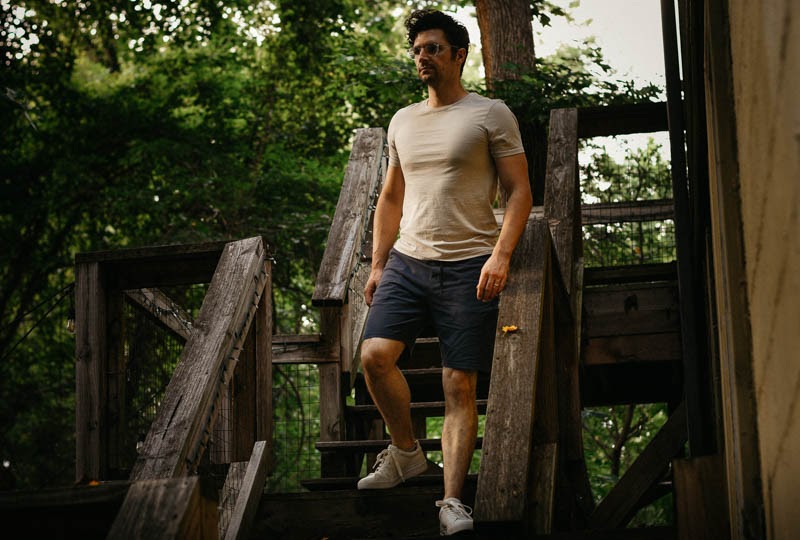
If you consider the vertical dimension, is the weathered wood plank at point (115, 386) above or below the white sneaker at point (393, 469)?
above

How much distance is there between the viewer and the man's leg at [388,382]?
12.7ft

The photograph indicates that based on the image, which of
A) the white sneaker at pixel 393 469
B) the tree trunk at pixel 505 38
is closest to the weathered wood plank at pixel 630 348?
the white sneaker at pixel 393 469

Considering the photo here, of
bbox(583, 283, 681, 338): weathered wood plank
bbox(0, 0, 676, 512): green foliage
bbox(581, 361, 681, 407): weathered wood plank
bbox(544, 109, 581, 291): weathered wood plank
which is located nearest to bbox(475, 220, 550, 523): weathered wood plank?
bbox(544, 109, 581, 291): weathered wood plank

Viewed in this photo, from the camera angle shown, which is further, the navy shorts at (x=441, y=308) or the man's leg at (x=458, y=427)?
the navy shorts at (x=441, y=308)

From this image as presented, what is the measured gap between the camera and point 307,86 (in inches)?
639

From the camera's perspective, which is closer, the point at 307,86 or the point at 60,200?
the point at 60,200

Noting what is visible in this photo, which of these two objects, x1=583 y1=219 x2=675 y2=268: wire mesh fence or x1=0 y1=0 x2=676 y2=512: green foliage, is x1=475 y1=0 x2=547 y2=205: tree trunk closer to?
Answer: x1=583 y1=219 x2=675 y2=268: wire mesh fence

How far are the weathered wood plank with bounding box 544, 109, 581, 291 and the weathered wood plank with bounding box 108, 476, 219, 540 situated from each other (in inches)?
128

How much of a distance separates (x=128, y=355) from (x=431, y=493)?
1.57 metres

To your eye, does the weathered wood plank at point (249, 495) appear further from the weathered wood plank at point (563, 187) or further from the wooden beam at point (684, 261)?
the wooden beam at point (684, 261)

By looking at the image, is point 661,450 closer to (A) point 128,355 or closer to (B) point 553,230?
(B) point 553,230

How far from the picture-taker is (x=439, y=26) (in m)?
4.02

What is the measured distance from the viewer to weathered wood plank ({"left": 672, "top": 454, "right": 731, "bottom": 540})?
6.95ft

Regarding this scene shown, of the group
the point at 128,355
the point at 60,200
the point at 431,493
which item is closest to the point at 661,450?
the point at 431,493
